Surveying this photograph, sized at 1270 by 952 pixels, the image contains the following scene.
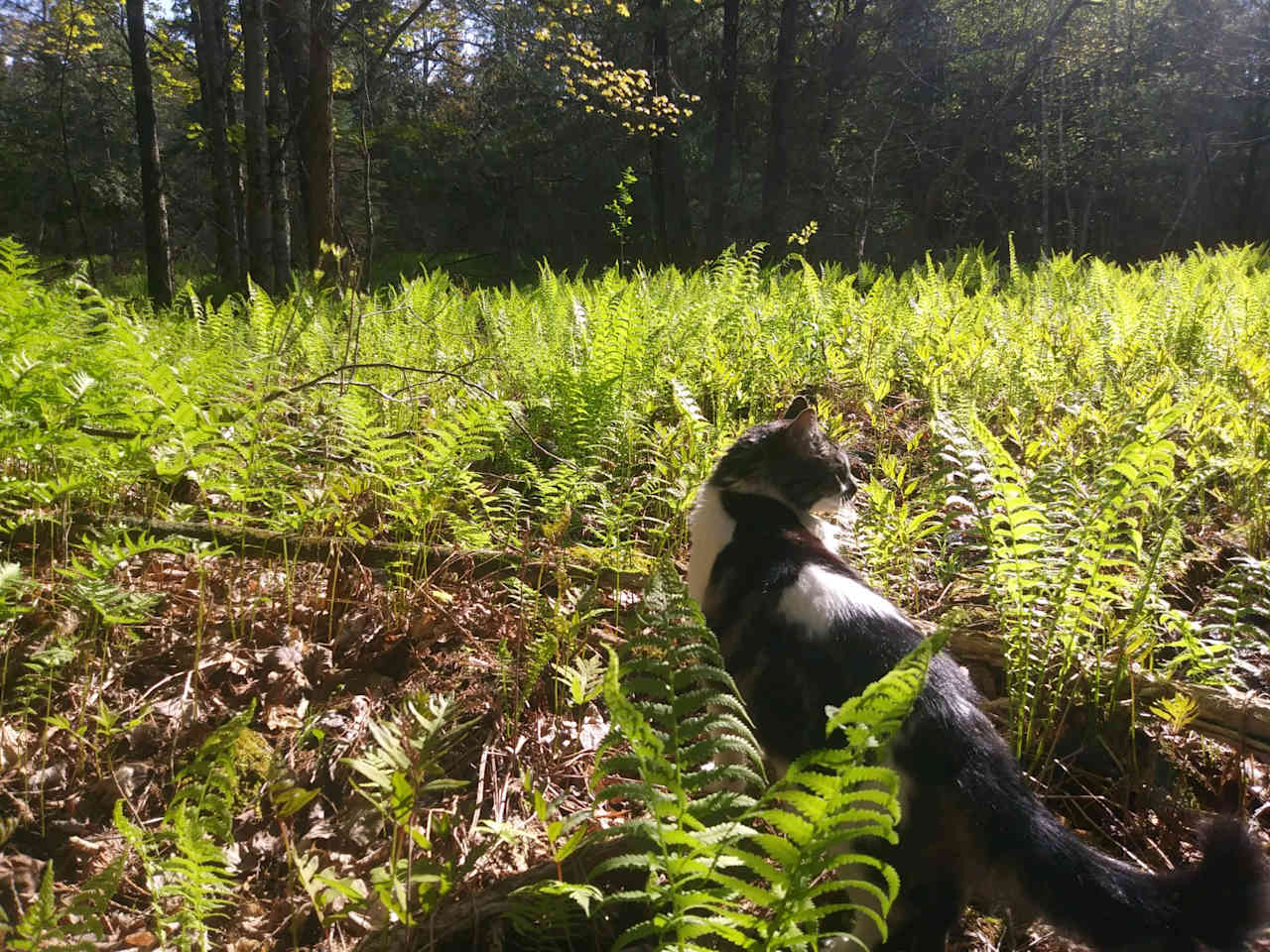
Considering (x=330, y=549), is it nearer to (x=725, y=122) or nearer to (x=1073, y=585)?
(x=1073, y=585)

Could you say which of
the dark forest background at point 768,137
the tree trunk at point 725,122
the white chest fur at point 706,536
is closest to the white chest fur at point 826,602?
the white chest fur at point 706,536

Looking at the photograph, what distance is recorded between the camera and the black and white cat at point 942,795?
1178mm

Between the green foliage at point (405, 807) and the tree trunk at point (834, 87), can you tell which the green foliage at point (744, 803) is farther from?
the tree trunk at point (834, 87)

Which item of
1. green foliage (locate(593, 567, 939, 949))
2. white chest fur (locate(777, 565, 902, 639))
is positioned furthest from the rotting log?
white chest fur (locate(777, 565, 902, 639))

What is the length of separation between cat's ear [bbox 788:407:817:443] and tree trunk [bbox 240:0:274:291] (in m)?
7.37

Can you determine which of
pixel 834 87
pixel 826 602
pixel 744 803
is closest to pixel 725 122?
pixel 834 87

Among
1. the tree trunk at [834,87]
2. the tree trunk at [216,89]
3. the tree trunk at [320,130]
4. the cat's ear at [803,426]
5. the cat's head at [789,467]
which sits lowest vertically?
the cat's head at [789,467]

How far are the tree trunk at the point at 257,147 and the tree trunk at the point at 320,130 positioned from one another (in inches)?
34.9

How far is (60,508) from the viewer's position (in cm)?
240

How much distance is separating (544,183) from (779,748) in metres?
20.4

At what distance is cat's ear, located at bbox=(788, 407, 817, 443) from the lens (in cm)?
226

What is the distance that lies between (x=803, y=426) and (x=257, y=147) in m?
7.82

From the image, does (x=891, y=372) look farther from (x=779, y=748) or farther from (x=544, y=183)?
(x=544, y=183)

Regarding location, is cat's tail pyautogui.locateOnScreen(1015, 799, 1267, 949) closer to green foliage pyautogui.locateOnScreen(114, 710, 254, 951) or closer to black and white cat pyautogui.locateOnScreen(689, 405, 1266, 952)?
black and white cat pyautogui.locateOnScreen(689, 405, 1266, 952)
